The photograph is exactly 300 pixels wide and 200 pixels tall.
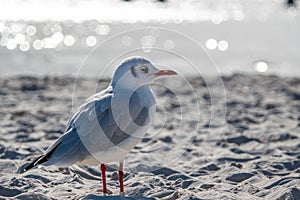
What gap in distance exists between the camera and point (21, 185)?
5.34m

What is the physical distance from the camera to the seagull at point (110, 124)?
191 inches

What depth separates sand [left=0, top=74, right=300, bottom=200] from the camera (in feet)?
17.6

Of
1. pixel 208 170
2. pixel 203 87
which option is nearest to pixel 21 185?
pixel 208 170

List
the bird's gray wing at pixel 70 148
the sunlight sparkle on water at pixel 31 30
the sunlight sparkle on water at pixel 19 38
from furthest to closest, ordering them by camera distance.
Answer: the sunlight sparkle on water at pixel 31 30, the sunlight sparkle on water at pixel 19 38, the bird's gray wing at pixel 70 148

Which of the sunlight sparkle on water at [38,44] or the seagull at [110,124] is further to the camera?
the sunlight sparkle on water at [38,44]

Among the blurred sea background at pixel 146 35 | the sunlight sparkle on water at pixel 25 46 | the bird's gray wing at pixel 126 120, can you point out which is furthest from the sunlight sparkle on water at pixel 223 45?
the bird's gray wing at pixel 126 120

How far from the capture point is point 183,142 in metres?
7.44

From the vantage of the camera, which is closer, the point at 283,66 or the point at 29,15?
the point at 283,66

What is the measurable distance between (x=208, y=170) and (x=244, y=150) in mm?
911

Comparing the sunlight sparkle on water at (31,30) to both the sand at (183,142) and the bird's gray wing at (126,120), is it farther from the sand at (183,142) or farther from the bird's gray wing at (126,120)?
the bird's gray wing at (126,120)

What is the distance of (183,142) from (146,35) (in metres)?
10.9

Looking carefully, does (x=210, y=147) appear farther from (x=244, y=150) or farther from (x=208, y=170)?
(x=208, y=170)

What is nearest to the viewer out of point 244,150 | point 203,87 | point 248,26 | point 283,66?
point 244,150

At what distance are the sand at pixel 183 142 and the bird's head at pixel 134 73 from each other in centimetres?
86
